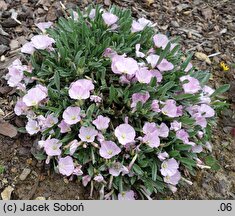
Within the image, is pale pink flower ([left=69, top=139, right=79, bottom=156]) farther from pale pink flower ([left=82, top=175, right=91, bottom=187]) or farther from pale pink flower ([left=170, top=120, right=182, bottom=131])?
pale pink flower ([left=170, top=120, right=182, bottom=131])

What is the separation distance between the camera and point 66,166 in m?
2.72

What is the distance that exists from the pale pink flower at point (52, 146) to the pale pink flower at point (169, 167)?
2.13 ft

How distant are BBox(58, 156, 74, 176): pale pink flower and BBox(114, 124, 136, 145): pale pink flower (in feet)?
1.06

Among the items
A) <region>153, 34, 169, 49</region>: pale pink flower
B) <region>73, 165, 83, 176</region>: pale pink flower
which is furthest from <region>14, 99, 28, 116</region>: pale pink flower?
<region>153, 34, 169, 49</region>: pale pink flower

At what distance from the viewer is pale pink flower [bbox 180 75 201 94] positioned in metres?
2.95

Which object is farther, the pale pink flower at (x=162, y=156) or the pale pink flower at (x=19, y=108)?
the pale pink flower at (x=19, y=108)

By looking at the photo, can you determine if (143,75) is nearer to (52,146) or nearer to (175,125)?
(175,125)

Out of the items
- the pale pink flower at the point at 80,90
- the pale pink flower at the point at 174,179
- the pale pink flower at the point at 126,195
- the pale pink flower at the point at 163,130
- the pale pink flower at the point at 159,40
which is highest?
the pale pink flower at the point at 159,40

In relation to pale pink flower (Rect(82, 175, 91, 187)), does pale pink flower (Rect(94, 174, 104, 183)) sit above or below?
above

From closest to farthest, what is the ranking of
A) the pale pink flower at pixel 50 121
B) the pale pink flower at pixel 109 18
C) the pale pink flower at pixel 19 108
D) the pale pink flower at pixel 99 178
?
1. the pale pink flower at pixel 99 178
2. the pale pink flower at pixel 50 121
3. the pale pink flower at pixel 19 108
4. the pale pink flower at pixel 109 18

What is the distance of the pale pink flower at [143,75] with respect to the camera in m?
2.81

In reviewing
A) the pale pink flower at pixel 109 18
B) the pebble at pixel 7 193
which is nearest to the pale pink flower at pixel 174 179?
the pebble at pixel 7 193

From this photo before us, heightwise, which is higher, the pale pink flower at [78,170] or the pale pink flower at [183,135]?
the pale pink flower at [183,135]

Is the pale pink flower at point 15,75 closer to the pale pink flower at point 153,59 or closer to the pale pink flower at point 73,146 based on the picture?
the pale pink flower at point 73,146
